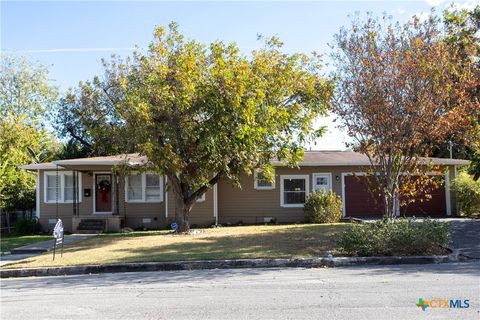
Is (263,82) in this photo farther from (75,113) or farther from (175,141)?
(75,113)

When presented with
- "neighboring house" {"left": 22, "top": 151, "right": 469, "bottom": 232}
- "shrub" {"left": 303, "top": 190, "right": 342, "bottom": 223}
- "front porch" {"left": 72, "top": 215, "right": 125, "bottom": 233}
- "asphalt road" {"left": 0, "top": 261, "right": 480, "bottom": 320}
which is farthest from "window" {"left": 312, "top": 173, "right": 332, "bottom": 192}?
"asphalt road" {"left": 0, "top": 261, "right": 480, "bottom": 320}

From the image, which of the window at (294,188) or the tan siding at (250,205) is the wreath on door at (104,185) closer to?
the tan siding at (250,205)

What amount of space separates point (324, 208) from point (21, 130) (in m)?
18.7

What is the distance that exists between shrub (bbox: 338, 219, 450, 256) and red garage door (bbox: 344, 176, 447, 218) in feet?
37.7

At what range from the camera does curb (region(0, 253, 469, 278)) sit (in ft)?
39.1

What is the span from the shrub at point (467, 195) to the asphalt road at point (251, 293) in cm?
1319

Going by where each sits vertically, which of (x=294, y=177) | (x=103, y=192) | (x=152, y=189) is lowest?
(x=103, y=192)

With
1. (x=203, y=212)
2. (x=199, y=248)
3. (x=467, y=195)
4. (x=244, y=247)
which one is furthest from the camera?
(x=203, y=212)

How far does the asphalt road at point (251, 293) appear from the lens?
6.91 metres

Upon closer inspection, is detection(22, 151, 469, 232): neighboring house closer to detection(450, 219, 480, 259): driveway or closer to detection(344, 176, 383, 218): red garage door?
detection(344, 176, 383, 218): red garage door

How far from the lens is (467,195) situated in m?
23.5

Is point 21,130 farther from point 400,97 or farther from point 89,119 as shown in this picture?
point 400,97

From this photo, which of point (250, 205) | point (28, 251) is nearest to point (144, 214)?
point (250, 205)

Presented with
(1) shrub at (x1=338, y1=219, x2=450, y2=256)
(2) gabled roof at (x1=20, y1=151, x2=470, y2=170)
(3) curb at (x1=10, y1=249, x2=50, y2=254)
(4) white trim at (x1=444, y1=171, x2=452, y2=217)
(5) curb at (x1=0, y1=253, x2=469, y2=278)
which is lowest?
(3) curb at (x1=10, y1=249, x2=50, y2=254)
